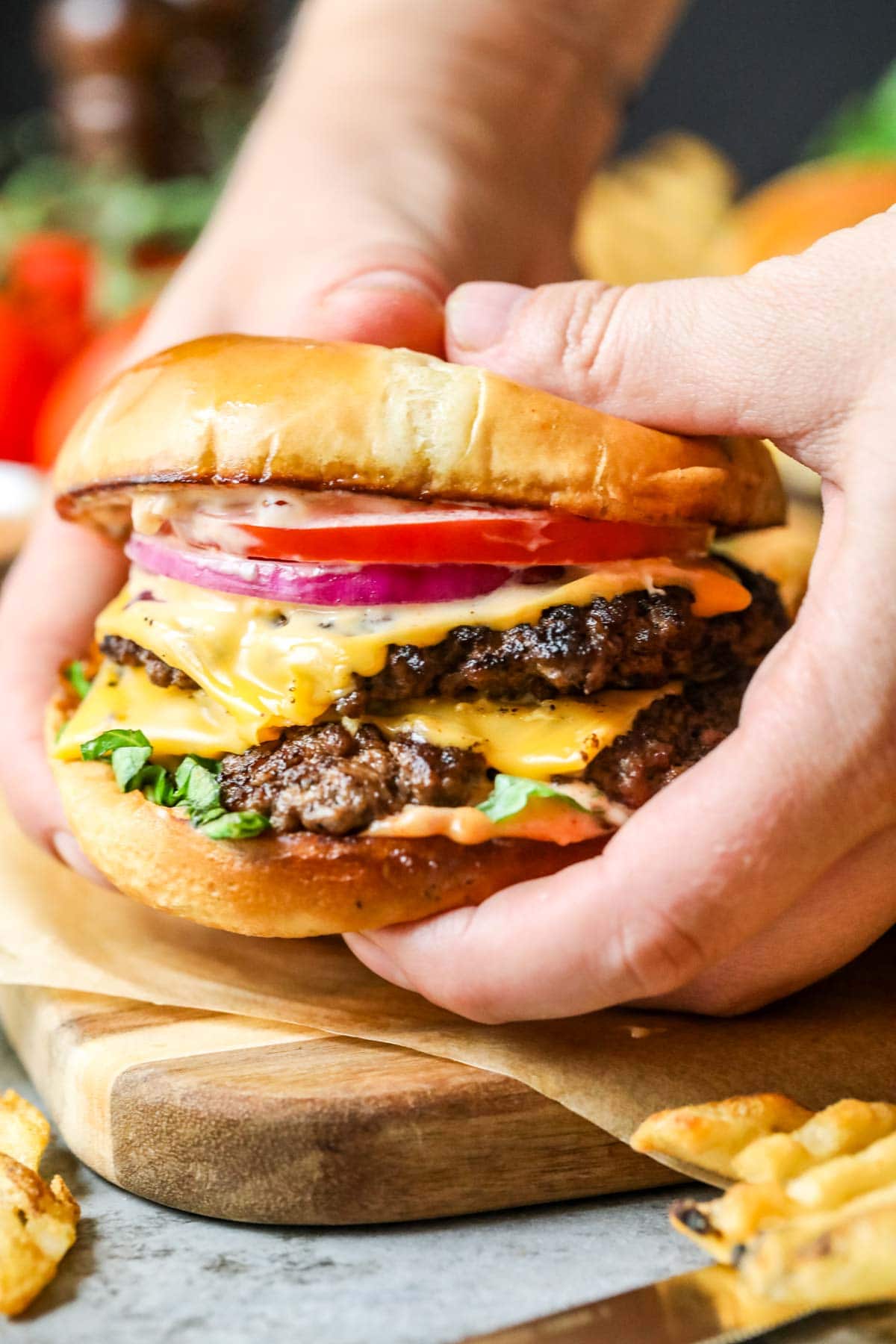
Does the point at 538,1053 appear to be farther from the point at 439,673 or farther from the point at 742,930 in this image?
the point at 439,673

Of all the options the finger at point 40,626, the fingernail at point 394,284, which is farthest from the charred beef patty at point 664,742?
the finger at point 40,626

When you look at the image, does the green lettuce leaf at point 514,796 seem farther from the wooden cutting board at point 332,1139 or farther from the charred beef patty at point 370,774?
the wooden cutting board at point 332,1139

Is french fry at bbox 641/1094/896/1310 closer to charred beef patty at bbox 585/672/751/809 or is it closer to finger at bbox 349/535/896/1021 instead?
finger at bbox 349/535/896/1021

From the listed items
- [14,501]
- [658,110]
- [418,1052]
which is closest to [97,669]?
[418,1052]

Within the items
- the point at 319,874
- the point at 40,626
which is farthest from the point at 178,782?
the point at 40,626

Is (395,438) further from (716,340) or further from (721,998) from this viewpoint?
(721,998)

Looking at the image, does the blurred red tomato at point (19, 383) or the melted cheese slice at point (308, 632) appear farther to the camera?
the blurred red tomato at point (19, 383)
